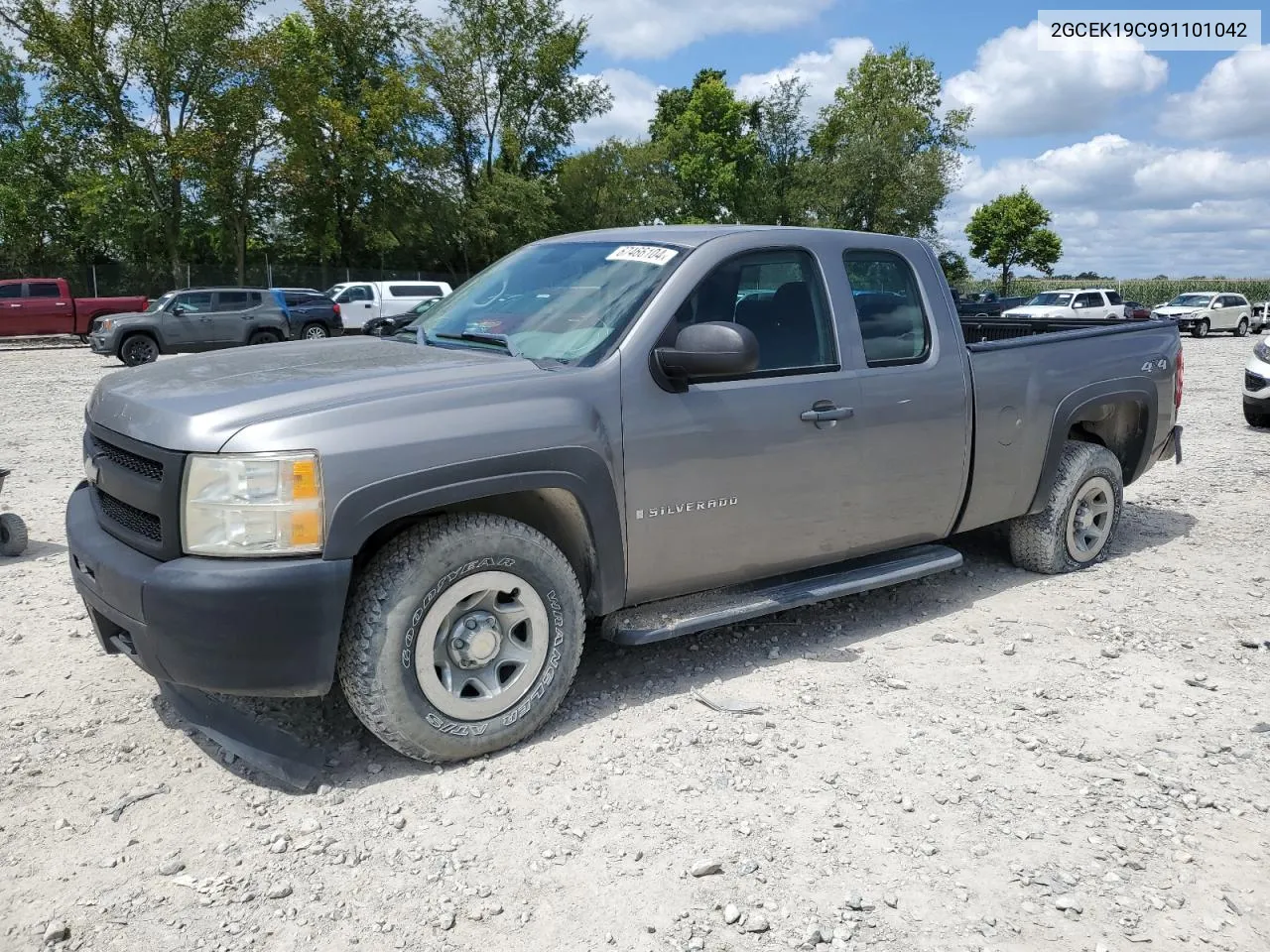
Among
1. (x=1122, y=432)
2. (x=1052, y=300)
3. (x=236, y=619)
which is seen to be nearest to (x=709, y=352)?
(x=236, y=619)

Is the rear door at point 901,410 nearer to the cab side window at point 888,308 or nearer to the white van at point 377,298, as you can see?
the cab side window at point 888,308

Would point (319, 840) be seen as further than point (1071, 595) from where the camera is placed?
No

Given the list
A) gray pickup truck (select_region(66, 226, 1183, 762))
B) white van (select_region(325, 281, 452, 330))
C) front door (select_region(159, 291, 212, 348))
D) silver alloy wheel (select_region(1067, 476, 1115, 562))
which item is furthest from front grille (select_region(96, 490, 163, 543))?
white van (select_region(325, 281, 452, 330))

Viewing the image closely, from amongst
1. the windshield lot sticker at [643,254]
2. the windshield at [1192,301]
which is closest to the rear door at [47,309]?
the windshield lot sticker at [643,254]

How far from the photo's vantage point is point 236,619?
9.55 ft

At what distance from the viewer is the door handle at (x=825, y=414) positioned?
4055 millimetres

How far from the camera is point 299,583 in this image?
2.95 metres

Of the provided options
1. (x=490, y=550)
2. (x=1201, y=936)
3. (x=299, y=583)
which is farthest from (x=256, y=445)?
(x=1201, y=936)

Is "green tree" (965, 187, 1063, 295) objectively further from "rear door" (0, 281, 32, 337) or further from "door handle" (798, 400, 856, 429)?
"door handle" (798, 400, 856, 429)

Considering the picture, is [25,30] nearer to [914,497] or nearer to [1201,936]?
[914,497]

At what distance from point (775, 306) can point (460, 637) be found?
1899mm

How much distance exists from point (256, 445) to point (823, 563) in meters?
2.45

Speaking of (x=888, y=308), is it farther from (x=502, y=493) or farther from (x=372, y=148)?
(x=372, y=148)

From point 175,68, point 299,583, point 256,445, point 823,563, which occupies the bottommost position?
point 823,563
